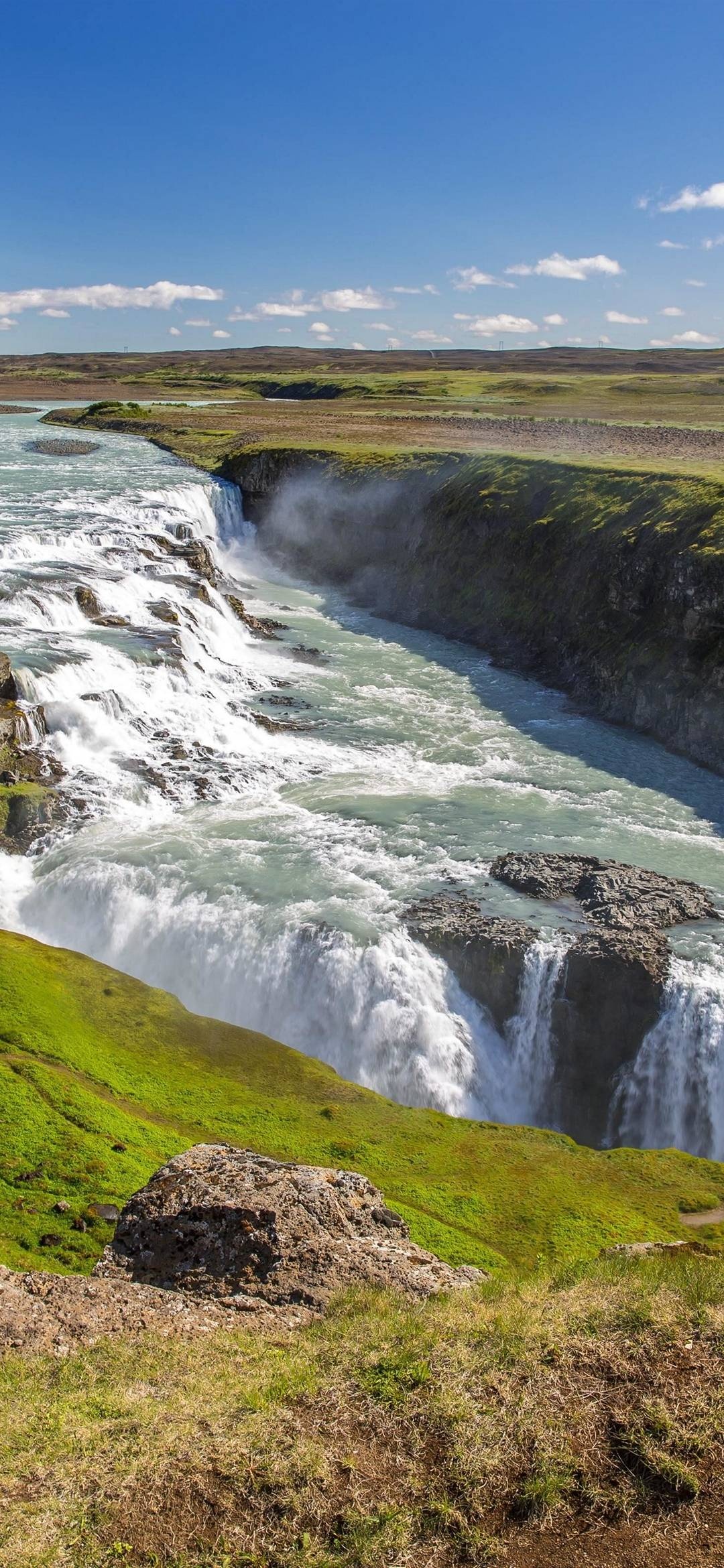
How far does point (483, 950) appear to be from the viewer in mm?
18641

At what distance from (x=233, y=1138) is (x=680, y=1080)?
26.7ft

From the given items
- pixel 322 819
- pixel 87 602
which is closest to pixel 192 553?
pixel 87 602

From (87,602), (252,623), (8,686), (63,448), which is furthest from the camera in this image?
(63,448)

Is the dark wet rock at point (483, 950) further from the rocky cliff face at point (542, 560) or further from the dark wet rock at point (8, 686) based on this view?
the rocky cliff face at point (542, 560)

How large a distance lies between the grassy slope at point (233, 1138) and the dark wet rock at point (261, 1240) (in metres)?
0.98

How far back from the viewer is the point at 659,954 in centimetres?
1833

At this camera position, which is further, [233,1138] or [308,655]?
[308,655]

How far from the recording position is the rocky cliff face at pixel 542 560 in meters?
32.2

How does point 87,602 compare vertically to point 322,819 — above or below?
above

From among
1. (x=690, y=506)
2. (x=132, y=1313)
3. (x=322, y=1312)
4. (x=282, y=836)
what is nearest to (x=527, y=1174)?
(x=322, y=1312)

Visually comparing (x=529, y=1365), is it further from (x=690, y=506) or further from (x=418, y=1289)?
(x=690, y=506)

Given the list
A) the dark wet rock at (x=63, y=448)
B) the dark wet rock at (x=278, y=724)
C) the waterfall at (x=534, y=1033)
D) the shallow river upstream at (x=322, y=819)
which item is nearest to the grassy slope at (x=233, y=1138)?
the shallow river upstream at (x=322, y=819)

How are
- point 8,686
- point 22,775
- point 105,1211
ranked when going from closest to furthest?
point 105,1211 < point 22,775 < point 8,686

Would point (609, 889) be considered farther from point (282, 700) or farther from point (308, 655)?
point (308, 655)
